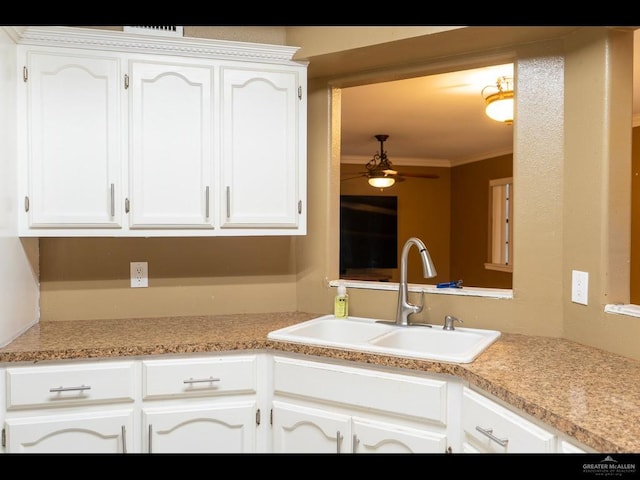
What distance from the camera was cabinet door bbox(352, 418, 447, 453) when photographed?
5.34 feet

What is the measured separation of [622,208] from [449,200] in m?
5.70

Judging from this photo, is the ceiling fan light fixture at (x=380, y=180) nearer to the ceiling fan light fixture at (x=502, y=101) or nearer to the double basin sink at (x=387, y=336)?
the ceiling fan light fixture at (x=502, y=101)

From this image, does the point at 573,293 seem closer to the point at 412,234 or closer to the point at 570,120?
the point at 570,120

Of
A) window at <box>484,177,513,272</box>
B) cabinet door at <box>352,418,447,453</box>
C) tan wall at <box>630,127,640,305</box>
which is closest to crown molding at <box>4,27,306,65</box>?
cabinet door at <box>352,418,447,453</box>

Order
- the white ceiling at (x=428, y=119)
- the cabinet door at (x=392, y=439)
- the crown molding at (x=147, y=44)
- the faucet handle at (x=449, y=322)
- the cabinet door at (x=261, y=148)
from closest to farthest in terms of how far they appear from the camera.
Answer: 1. the cabinet door at (x=392, y=439)
2. the crown molding at (x=147, y=44)
3. the faucet handle at (x=449, y=322)
4. the cabinet door at (x=261, y=148)
5. the white ceiling at (x=428, y=119)

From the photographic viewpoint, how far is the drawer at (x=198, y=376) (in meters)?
1.85

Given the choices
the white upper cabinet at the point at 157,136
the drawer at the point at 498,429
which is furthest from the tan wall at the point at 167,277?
the drawer at the point at 498,429

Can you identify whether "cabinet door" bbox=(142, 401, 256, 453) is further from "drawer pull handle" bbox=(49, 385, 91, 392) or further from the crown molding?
the crown molding

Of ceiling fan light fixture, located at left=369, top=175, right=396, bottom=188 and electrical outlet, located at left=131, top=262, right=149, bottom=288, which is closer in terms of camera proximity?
electrical outlet, located at left=131, top=262, right=149, bottom=288

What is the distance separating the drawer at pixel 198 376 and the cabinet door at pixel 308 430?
16 centimetres

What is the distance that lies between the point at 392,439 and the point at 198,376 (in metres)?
0.73

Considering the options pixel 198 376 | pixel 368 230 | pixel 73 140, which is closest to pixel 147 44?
pixel 73 140

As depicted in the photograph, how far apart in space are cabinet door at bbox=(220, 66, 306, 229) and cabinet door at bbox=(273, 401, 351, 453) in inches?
32.1

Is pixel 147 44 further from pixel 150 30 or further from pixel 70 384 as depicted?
pixel 70 384
